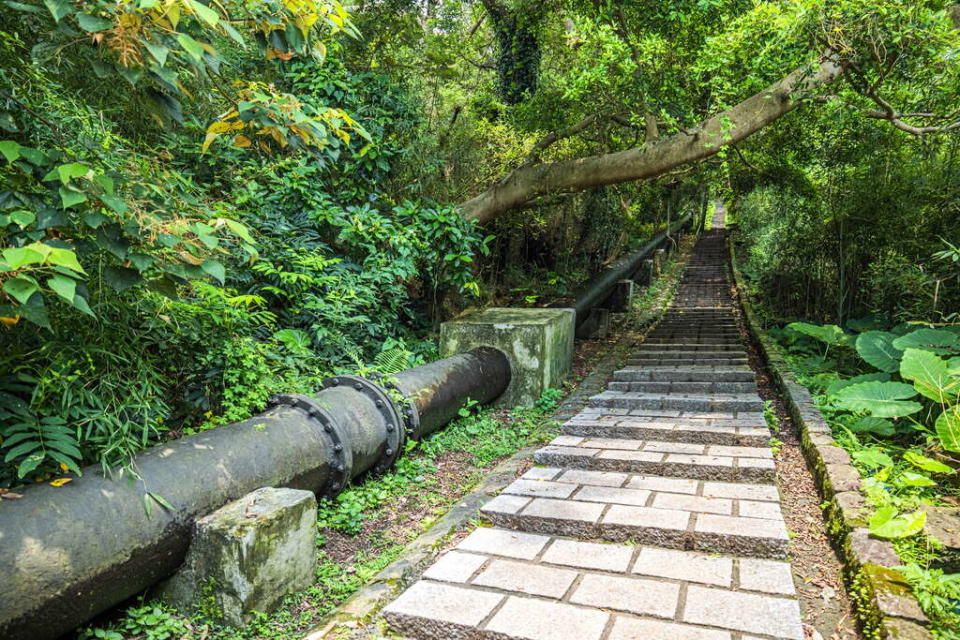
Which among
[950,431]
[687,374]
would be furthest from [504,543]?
[687,374]

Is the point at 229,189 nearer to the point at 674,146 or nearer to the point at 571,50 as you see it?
the point at 674,146

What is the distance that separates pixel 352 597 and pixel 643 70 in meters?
5.82

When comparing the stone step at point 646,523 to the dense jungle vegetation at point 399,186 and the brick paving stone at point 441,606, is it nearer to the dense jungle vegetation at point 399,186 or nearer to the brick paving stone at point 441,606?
the dense jungle vegetation at point 399,186

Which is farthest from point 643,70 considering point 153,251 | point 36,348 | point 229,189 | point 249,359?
point 36,348

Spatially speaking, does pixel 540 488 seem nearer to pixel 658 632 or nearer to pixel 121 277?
pixel 658 632

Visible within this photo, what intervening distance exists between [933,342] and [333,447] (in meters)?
4.29

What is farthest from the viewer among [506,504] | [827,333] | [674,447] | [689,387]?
[827,333]

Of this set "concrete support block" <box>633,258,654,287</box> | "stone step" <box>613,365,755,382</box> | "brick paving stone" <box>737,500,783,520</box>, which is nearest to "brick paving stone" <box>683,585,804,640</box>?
"brick paving stone" <box>737,500,783,520</box>

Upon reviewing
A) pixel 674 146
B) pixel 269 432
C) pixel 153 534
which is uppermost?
pixel 674 146

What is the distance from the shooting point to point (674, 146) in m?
5.95

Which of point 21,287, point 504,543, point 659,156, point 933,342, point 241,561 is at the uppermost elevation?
point 659,156

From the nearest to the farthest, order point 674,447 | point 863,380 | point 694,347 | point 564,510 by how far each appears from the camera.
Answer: point 564,510
point 674,447
point 863,380
point 694,347

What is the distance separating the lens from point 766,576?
217cm

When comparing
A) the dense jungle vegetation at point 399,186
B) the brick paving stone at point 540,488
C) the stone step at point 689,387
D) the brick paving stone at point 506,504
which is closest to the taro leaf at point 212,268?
the dense jungle vegetation at point 399,186
